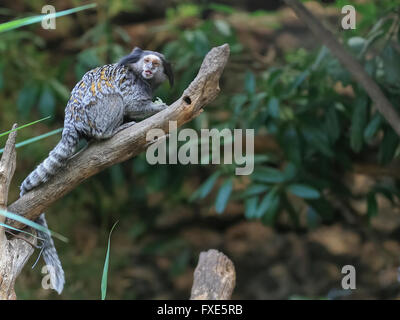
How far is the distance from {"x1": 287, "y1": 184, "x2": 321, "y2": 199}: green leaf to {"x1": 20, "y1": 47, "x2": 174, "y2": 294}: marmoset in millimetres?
1476

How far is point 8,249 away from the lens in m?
2.08

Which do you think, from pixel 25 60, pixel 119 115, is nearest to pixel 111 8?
pixel 25 60

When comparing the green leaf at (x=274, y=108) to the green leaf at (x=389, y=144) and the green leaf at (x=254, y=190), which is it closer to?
the green leaf at (x=254, y=190)

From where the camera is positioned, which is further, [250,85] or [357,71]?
[250,85]

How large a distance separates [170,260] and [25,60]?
217 cm

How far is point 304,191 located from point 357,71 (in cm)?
89

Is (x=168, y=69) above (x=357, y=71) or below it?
below

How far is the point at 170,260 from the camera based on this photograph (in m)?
5.02

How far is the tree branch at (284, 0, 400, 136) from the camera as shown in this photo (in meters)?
2.85

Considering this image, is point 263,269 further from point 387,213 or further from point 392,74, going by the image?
point 392,74

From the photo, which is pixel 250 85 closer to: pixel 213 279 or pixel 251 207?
pixel 251 207

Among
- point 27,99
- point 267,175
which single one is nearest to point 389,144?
point 267,175

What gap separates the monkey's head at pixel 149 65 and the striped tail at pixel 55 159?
36cm

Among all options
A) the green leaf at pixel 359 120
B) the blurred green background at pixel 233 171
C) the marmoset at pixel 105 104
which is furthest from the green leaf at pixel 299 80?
the marmoset at pixel 105 104
